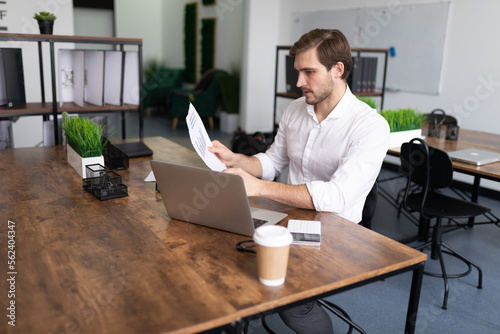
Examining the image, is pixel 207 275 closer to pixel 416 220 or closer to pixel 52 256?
pixel 52 256

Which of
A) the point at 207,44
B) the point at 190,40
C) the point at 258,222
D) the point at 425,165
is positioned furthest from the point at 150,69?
the point at 258,222

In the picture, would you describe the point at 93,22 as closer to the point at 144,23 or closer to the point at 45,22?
the point at 144,23

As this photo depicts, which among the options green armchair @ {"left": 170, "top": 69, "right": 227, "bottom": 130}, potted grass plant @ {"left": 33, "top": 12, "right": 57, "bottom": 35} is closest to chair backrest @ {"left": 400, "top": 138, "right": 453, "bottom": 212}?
potted grass plant @ {"left": 33, "top": 12, "right": 57, "bottom": 35}

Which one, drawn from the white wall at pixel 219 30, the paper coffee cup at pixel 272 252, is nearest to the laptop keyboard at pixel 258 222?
the paper coffee cup at pixel 272 252

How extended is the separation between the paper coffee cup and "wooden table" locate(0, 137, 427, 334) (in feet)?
0.10

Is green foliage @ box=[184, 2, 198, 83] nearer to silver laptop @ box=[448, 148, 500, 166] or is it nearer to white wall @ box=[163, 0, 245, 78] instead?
white wall @ box=[163, 0, 245, 78]

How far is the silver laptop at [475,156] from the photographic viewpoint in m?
2.63

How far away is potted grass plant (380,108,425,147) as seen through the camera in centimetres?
317

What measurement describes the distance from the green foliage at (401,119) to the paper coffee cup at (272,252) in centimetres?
238

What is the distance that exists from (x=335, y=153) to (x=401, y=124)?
1646mm

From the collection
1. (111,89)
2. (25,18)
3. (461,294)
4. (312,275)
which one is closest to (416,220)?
(461,294)

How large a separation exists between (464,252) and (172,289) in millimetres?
2702

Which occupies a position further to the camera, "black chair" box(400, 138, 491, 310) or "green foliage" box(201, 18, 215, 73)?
"green foliage" box(201, 18, 215, 73)

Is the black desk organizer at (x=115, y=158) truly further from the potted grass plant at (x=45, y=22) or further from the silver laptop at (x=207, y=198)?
the potted grass plant at (x=45, y=22)
